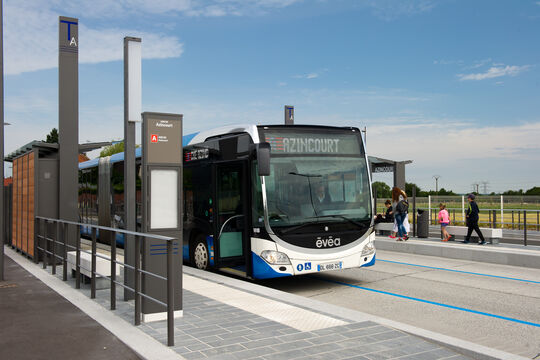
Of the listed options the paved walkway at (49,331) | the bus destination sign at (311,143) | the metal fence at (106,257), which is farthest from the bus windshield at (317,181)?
the paved walkway at (49,331)

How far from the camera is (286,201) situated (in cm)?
900

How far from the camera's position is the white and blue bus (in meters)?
8.89

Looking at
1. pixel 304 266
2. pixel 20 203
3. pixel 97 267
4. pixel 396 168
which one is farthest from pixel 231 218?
pixel 396 168

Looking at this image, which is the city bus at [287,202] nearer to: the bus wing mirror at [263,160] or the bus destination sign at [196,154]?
the bus wing mirror at [263,160]

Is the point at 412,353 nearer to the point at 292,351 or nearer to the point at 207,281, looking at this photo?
the point at 292,351

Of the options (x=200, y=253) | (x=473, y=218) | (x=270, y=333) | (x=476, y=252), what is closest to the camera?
(x=270, y=333)

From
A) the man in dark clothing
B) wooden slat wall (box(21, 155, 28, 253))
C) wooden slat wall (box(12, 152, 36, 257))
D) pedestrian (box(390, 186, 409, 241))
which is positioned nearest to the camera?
wooden slat wall (box(12, 152, 36, 257))

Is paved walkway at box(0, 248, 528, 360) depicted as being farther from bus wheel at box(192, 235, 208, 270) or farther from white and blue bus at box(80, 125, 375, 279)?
bus wheel at box(192, 235, 208, 270)

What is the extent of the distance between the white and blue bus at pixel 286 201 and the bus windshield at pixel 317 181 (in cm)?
2

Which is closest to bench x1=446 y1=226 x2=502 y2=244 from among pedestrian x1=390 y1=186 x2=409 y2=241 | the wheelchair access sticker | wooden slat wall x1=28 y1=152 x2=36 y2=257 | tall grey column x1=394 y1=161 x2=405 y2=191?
pedestrian x1=390 y1=186 x2=409 y2=241

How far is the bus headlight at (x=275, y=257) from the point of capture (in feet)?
28.8

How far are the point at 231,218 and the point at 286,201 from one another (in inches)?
54.1

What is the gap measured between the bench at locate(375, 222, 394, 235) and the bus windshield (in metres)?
9.38

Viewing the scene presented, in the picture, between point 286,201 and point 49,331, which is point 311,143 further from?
point 49,331
